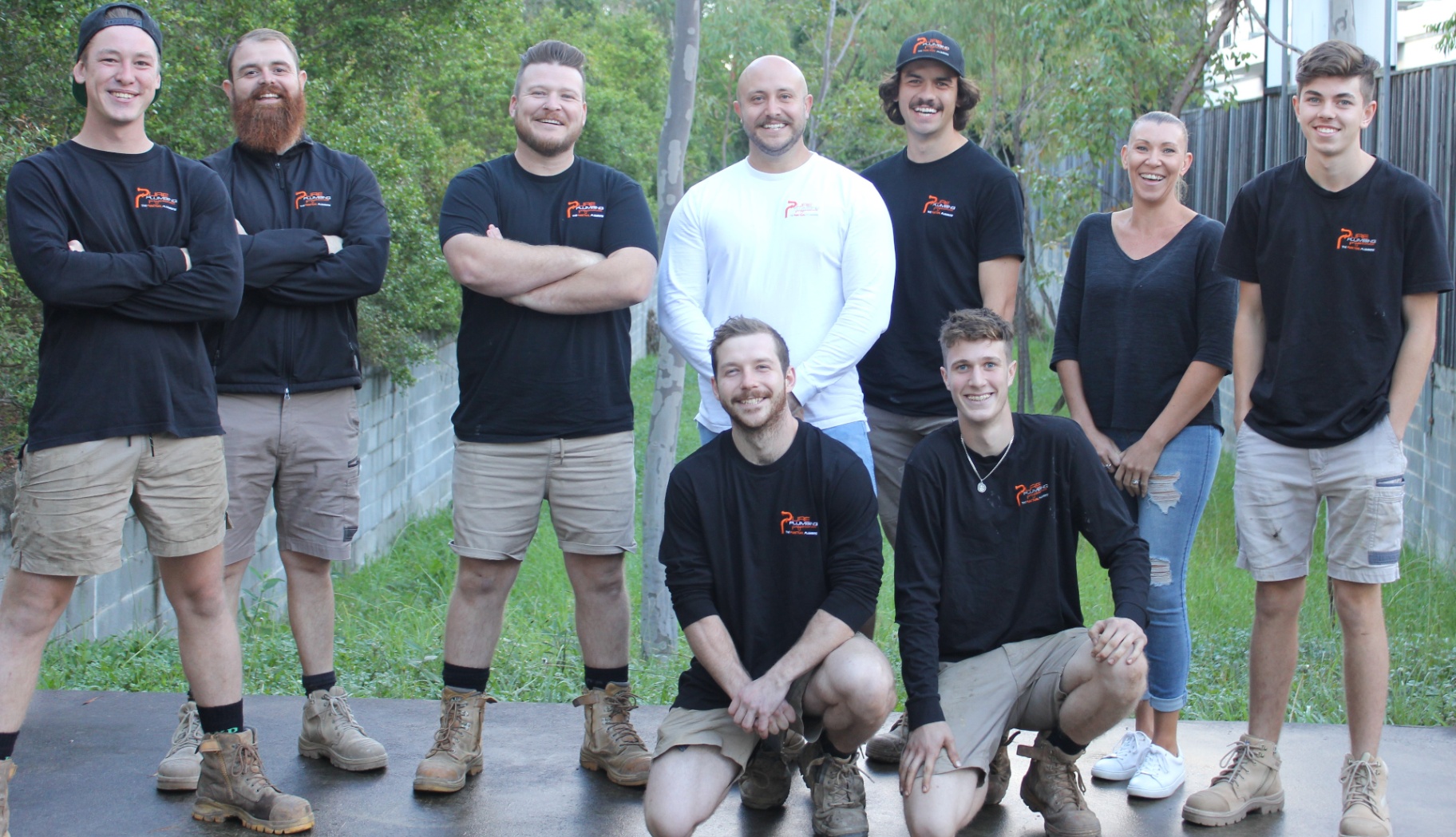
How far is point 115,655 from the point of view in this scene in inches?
222

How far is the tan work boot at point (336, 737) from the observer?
4.15 m

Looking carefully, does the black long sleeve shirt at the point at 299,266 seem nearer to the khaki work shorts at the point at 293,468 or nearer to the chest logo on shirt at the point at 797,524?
the khaki work shorts at the point at 293,468

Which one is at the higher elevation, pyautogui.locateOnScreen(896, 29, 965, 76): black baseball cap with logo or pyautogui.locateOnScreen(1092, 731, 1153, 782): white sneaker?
pyautogui.locateOnScreen(896, 29, 965, 76): black baseball cap with logo

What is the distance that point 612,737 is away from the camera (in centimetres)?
416

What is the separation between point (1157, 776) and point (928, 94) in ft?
7.36

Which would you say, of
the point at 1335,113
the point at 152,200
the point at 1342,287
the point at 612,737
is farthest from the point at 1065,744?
the point at 152,200

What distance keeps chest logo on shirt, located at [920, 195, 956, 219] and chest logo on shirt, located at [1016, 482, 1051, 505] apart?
3.34 feet

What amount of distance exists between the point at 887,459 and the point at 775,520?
91 centimetres

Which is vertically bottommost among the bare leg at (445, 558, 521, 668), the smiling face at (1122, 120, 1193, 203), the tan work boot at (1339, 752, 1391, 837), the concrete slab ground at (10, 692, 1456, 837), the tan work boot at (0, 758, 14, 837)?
the concrete slab ground at (10, 692, 1456, 837)

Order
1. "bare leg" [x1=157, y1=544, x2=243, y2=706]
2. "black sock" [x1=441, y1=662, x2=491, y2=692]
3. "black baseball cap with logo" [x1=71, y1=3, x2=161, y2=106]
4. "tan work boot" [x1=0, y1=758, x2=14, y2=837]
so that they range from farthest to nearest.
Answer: "black sock" [x1=441, y1=662, x2=491, y2=692], "bare leg" [x1=157, y1=544, x2=243, y2=706], "black baseball cap with logo" [x1=71, y1=3, x2=161, y2=106], "tan work boot" [x1=0, y1=758, x2=14, y2=837]

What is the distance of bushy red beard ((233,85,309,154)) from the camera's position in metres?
4.08

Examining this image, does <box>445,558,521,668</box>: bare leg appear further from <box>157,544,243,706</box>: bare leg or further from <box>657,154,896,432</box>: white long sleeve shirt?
<box>657,154,896,432</box>: white long sleeve shirt

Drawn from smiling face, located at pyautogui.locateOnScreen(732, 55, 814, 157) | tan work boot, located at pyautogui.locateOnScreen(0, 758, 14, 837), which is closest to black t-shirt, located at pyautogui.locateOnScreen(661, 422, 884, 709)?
smiling face, located at pyautogui.locateOnScreen(732, 55, 814, 157)

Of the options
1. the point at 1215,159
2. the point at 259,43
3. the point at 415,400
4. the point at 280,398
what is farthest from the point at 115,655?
the point at 1215,159
